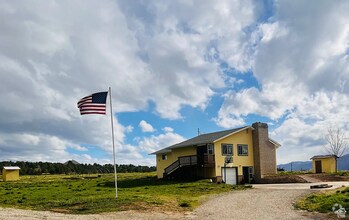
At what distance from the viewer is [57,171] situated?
98.9 m

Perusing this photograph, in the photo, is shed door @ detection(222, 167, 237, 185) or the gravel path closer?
the gravel path

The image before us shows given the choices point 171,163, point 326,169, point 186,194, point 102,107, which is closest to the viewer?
point 102,107

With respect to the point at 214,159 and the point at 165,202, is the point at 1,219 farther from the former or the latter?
the point at 214,159

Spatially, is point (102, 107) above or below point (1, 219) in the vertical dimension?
above

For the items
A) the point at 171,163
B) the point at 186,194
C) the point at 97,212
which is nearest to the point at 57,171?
the point at 171,163

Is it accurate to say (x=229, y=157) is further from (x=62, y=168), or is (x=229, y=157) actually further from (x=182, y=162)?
(x=62, y=168)

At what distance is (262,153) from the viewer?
43.5 meters

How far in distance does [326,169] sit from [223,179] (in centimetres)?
1177

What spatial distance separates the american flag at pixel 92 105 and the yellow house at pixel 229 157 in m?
18.4

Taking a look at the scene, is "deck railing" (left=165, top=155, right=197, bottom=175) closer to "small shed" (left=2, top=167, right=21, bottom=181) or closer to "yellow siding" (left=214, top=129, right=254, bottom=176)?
"yellow siding" (left=214, top=129, right=254, bottom=176)

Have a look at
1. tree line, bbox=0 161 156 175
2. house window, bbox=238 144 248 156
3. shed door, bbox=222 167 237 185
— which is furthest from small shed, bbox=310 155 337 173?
tree line, bbox=0 161 156 175

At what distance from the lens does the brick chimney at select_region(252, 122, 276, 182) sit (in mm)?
43188

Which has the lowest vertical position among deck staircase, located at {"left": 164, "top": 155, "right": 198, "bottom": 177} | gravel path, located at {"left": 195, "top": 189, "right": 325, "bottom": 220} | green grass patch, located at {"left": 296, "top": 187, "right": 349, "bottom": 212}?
gravel path, located at {"left": 195, "top": 189, "right": 325, "bottom": 220}

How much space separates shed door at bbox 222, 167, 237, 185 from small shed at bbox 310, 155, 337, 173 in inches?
376
